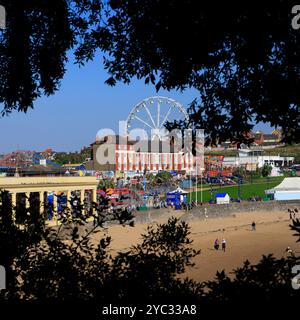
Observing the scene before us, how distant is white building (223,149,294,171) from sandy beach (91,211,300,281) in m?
58.0

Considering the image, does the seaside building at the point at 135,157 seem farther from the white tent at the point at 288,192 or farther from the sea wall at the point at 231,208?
the sea wall at the point at 231,208

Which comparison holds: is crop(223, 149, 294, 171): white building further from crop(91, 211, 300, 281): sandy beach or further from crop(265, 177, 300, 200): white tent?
crop(91, 211, 300, 281): sandy beach

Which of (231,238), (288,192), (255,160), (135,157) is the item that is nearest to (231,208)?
(288,192)

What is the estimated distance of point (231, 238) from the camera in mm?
28328

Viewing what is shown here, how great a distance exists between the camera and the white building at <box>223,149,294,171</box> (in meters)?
98.7

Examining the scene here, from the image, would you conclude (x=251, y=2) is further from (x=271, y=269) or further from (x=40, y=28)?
(x=40, y=28)

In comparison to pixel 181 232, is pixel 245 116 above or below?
above

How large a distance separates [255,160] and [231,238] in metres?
74.4

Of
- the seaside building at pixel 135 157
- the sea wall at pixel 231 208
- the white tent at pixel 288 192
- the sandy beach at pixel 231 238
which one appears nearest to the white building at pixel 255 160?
the seaside building at pixel 135 157

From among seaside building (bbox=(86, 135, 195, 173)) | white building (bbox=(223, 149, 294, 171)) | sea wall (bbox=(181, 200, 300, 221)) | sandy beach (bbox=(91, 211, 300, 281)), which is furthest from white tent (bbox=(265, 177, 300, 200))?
white building (bbox=(223, 149, 294, 171))

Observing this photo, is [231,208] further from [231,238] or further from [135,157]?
[135,157]

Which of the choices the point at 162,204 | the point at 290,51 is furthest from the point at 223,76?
the point at 162,204
